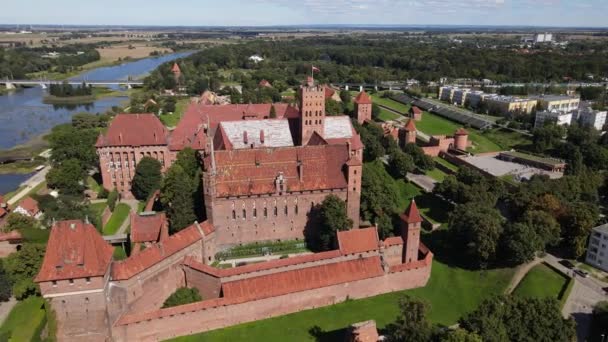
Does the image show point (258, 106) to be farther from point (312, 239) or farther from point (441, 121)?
point (441, 121)

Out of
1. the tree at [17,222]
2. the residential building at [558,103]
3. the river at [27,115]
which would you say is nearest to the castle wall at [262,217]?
the tree at [17,222]

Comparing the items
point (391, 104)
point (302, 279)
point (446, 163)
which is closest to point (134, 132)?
point (302, 279)

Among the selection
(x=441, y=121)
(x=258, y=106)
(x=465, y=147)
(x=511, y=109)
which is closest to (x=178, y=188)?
(x=258, y=106)

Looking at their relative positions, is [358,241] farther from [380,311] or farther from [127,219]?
[127,219]

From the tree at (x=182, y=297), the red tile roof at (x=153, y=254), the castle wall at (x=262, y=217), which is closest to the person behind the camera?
the red tile roof at (x=153, y=254)

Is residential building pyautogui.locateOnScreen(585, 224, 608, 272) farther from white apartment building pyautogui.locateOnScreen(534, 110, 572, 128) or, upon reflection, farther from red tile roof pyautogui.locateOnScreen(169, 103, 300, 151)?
white apartment building pyautogui.locateOnScreen(534, 110, 572, 128)

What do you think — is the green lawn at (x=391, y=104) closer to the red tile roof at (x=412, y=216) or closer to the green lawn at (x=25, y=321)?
the red tile roof at (x=412, y=216)
